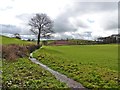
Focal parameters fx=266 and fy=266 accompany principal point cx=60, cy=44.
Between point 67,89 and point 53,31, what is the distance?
8553 centimetres

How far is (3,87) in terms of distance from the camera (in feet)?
61.2

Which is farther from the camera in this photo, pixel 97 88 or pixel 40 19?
pixel 40 19

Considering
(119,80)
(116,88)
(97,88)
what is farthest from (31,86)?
(119,80)

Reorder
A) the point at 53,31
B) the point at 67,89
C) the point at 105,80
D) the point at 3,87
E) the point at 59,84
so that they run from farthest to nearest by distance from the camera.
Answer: the point at 53,31
the point at 105,80
the point at 59,84
the point at 67,89
the point at 3,87

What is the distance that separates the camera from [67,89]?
2003cm

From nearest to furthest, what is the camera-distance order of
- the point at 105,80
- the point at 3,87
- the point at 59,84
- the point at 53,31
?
the point at 3,87, the point at 59,84, the point at 105,80, the point at 53,31

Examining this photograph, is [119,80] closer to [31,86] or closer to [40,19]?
[31,86]

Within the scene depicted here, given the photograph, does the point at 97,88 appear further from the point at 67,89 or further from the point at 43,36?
the point at 43,36

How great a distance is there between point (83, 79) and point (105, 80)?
6.54 ft

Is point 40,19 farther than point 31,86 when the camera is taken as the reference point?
Yes

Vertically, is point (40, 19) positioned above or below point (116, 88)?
above

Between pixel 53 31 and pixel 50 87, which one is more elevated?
pixel 53 31

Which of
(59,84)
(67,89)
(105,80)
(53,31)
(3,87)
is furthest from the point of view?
(53,31)

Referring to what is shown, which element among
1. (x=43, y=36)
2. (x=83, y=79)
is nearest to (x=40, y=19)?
(x=43, y=36)
